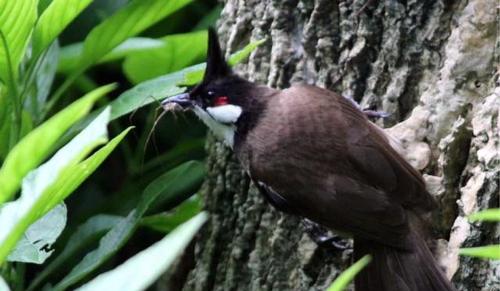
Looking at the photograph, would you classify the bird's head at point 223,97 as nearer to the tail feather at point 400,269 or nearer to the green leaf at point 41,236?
the tail feather at point 400,269

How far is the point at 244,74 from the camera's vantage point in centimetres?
244

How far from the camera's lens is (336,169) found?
2.02 meters

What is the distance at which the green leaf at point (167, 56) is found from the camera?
91.7 inches

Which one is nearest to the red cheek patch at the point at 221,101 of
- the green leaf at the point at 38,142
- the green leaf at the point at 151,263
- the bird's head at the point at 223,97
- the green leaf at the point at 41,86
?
the bird's head at the point at 223,97

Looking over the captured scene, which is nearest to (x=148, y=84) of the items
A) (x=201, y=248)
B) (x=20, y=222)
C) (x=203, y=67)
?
(x=203, y=67)

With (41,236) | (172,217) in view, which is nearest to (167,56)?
(172,217)

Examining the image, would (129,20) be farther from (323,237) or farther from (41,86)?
(323,237)

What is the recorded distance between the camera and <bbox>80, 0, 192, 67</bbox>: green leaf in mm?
2133

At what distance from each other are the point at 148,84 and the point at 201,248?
610mm

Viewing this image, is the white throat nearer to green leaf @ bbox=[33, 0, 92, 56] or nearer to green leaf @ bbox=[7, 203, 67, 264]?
green leaf @ bbox=[33, 0, 92, 56]

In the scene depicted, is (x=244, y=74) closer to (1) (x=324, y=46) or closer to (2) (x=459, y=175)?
(1) (x=324, y=46)

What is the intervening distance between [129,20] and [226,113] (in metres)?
0.32

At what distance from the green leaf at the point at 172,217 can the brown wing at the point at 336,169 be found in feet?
0.91

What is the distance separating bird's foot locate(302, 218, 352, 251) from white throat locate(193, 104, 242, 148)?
0.27 meters
